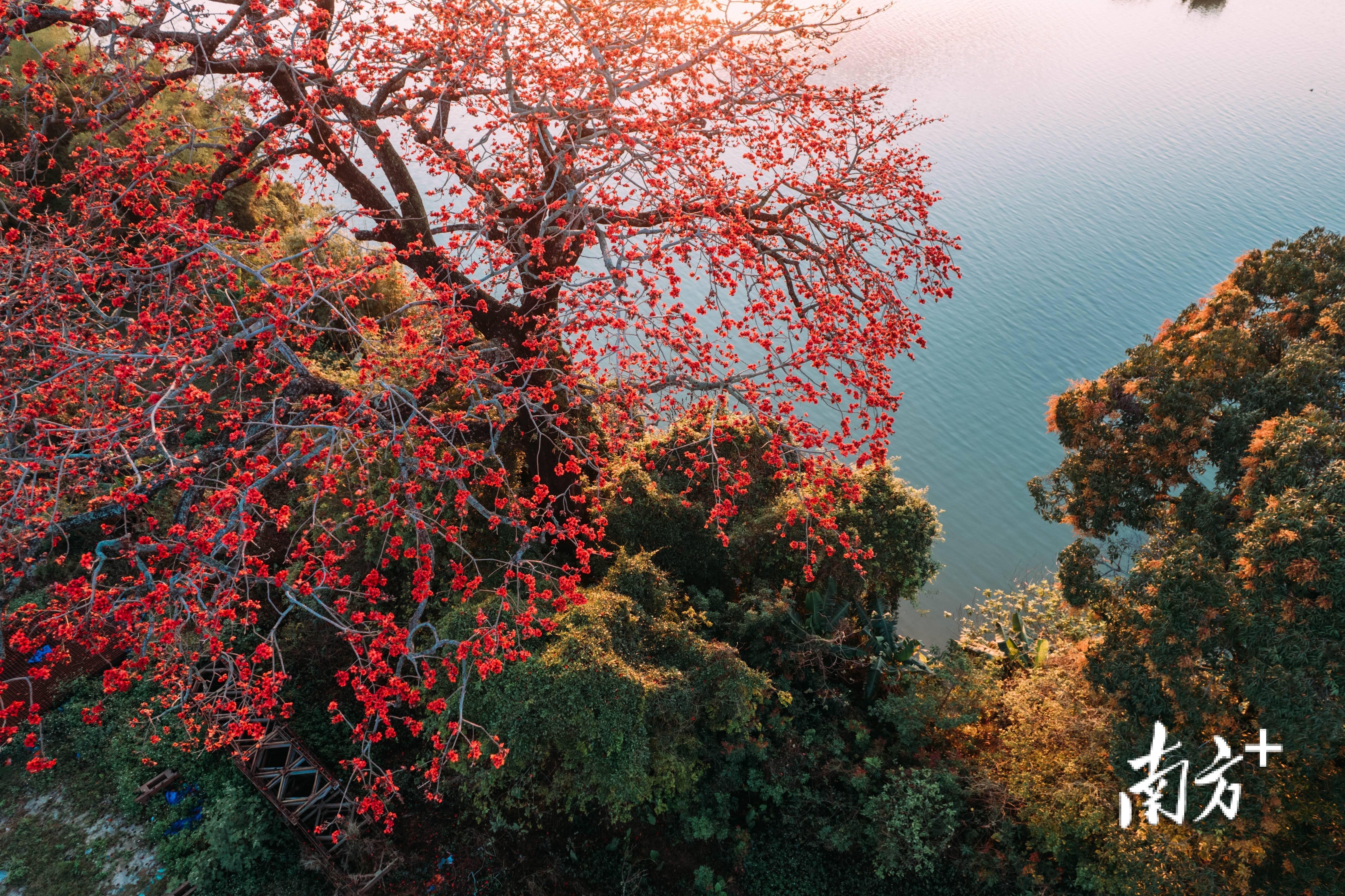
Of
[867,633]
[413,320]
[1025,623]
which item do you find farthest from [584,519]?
[1025,623]

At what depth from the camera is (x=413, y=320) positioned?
4895mm

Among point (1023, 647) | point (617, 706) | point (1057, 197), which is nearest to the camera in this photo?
point (617, 706)

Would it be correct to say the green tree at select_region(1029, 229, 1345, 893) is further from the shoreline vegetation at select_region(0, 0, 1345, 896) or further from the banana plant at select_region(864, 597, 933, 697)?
the banana plant at select_region(864, 597, 933, 697)

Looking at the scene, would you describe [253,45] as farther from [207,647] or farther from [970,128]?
[970,128]

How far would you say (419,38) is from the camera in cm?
592

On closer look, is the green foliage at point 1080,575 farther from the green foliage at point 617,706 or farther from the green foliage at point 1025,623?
the green foliage at point 617,706

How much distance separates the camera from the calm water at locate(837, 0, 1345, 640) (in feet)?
40.6

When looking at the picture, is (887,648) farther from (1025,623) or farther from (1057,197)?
(1057,197)

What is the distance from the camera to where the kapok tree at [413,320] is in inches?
166

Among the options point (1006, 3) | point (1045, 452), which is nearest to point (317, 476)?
point (1045, 452)

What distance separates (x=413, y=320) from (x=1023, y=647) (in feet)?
24.5

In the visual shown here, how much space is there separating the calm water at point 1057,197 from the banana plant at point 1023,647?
1.68 m

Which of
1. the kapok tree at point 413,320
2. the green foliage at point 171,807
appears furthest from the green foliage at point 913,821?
the green foliage at point 171,807

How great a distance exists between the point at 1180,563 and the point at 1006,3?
1318 inches
